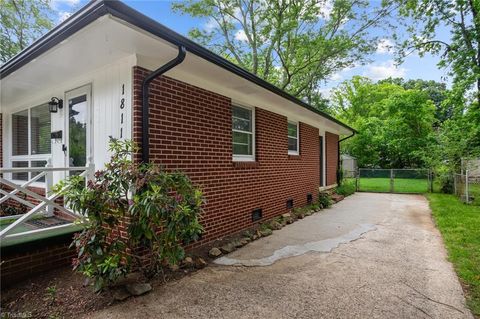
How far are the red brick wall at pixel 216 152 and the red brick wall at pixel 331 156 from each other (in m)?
4.35

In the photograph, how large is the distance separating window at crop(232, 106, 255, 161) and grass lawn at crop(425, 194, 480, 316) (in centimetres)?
383


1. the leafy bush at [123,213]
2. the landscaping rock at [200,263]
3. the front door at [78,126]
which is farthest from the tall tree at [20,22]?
the landscaping rock at [200,263]

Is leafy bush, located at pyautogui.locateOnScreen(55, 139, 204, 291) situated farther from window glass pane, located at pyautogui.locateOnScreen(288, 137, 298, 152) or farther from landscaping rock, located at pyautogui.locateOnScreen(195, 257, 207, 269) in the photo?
window glass pane, located at pyautogui.locateOnScreen(288, 137, 298, 152)

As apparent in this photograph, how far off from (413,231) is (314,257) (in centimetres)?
290

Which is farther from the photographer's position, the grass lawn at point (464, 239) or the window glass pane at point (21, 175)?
the window glass pane at point (21, 175)

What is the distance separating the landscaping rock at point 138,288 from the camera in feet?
9.40

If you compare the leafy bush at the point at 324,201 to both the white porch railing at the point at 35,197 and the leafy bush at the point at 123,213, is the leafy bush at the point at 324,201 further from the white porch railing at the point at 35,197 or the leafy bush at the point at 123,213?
the white porch railing at the point at 35,197

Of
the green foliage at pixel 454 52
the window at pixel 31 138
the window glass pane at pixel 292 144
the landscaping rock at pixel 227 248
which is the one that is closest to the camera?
the landscaping rock at pixel 227 248

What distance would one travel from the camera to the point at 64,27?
2.61 m

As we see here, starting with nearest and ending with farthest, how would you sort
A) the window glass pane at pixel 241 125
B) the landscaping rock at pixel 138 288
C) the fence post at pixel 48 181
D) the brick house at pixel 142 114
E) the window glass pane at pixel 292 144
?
1. the landscaping rock at pixel 138 288
2. the brick house at pixel 142 114
3. the fence post at pixel 48 181
4. the window glass pane at pixel 241 125
5. the window glass pane at pixel 292 144

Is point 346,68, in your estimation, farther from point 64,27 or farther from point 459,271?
point 64,27

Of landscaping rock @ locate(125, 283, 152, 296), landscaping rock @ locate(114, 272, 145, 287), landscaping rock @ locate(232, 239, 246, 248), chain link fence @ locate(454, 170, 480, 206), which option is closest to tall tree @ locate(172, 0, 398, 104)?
chain link fence @ locate(454, 170, 480, 206)

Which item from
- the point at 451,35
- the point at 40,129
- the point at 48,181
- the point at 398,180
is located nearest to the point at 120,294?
the point at 48,181

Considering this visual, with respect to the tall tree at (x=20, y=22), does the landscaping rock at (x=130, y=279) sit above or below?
below
